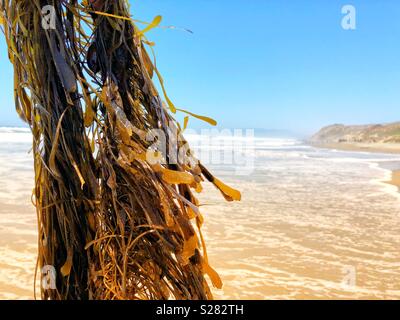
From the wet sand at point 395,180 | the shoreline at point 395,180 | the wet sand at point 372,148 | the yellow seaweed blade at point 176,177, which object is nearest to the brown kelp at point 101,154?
the yellow seaweed blade at point 176,177

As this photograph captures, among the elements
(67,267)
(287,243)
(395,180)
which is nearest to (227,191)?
(67,267)

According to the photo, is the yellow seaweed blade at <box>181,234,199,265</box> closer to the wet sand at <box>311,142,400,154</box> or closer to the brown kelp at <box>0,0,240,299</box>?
the brown kelp at <box>0,0,240,299</box>

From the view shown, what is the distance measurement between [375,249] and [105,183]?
10.9 ft

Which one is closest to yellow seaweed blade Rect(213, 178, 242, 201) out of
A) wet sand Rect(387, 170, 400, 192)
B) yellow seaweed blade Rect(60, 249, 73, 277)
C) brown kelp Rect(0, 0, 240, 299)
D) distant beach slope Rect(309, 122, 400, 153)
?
brown kelp Rect(0, 0, 240, 299)

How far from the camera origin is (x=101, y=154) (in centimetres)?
103

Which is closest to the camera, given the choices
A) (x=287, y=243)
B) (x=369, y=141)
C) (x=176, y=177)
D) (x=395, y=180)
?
(x=176, y=177)

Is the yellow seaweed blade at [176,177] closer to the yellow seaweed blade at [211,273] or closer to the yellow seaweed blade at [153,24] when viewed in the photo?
the yellow seaweed blade at [211,273]

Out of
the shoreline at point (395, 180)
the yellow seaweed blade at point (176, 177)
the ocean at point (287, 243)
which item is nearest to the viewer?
the yellow seaweed blade at point (176, 177)

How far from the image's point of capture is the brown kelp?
978 millimetres

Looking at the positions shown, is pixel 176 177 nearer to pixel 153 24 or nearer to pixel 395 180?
pixel 153 24

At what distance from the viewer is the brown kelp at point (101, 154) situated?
98 cm
